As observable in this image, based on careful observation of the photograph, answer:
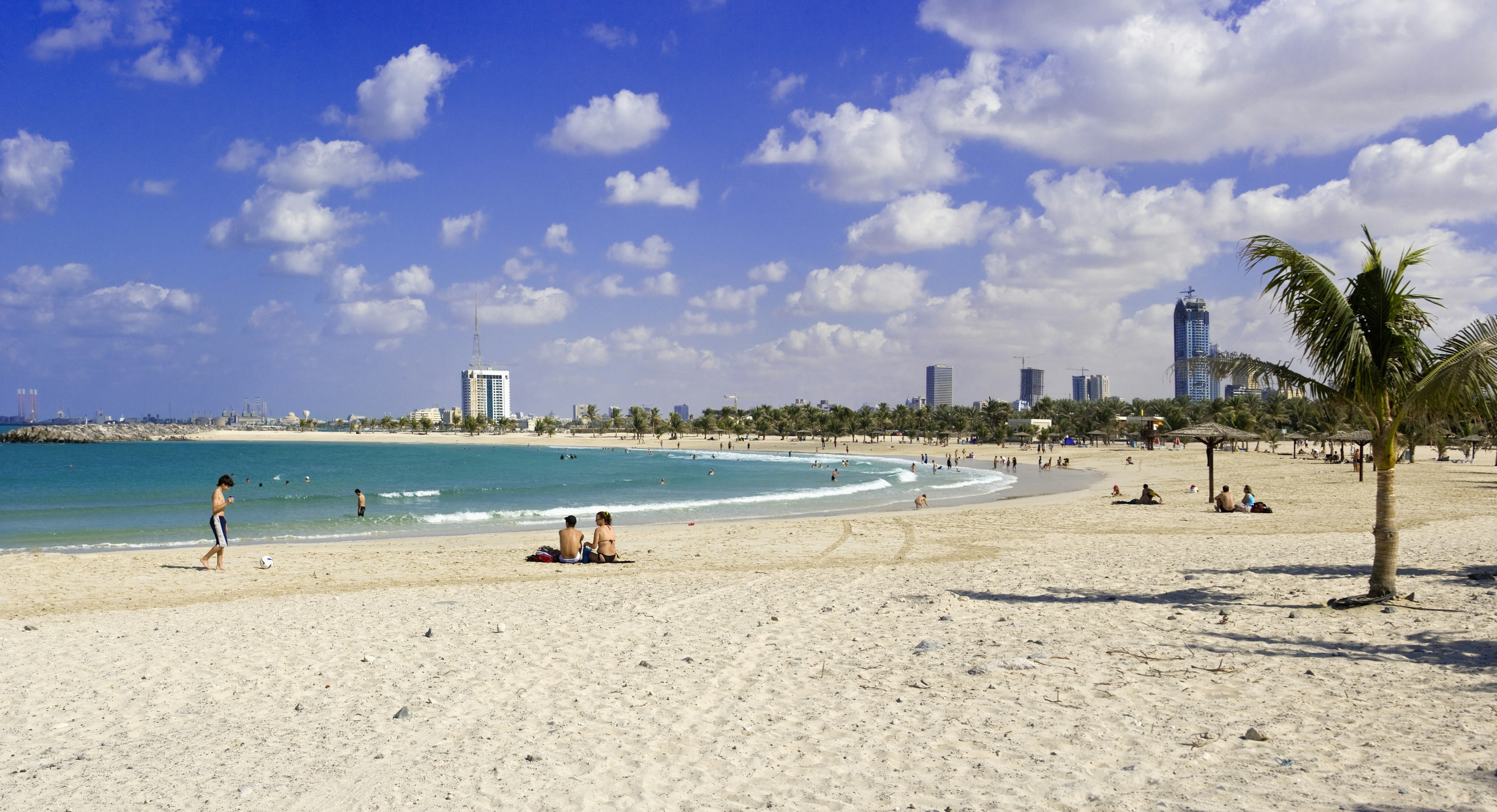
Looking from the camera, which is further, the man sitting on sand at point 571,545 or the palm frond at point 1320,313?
the man sitting on sand at point 571,545

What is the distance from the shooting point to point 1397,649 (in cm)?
701

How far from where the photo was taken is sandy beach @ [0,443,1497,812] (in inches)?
185

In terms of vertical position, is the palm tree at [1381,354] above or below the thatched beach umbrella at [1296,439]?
above

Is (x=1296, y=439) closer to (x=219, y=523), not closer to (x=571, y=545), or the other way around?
(x=571, y=545)

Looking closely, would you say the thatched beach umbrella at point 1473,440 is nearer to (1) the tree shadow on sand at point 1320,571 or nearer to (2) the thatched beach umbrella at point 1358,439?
(2) the thatched beach umbrella at point 1358,439

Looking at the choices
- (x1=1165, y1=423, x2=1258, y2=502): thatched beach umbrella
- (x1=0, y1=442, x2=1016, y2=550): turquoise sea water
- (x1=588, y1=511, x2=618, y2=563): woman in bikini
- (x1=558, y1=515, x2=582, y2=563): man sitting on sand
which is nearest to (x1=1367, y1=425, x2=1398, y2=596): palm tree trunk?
(x1=588, y1=511, x2=618, y2=563): woman in bikini

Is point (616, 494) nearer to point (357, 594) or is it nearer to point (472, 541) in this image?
point (472, 541)

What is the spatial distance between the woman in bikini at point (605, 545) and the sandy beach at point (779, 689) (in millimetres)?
1627

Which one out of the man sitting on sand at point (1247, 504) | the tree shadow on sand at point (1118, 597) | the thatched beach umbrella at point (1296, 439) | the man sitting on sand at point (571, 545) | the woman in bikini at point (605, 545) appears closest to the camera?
the tree shadow on sand at point (1118, 597)

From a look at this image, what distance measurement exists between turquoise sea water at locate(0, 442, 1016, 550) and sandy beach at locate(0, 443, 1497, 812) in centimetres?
1305

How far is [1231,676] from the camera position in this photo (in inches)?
254

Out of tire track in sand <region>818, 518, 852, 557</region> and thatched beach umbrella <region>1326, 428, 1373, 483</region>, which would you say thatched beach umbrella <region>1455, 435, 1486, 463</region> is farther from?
tire track in sand <region>818, 518, 852, 557</region>

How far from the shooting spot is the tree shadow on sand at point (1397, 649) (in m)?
6.60

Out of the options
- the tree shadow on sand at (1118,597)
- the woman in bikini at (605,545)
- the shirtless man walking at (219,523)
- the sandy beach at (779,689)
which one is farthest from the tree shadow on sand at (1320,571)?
the shirtless man walking at (219,523)
